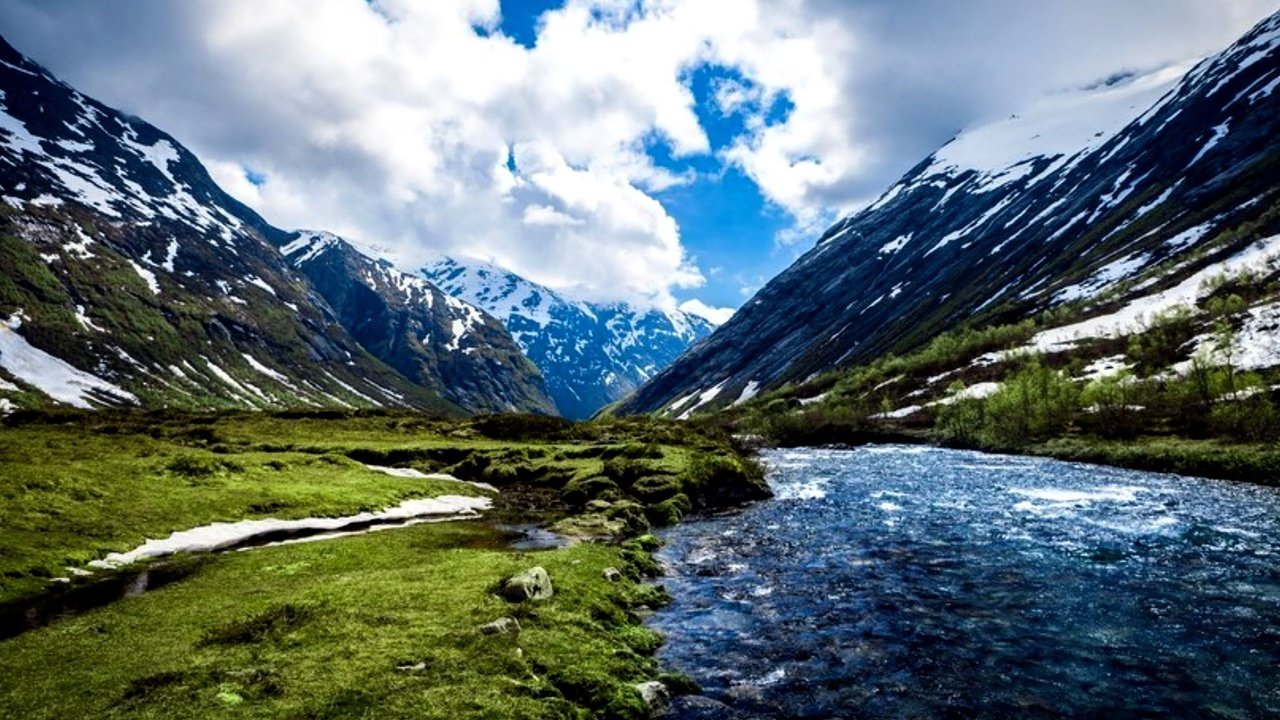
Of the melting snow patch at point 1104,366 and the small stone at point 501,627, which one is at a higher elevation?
the melting snow patch at point 1104,366

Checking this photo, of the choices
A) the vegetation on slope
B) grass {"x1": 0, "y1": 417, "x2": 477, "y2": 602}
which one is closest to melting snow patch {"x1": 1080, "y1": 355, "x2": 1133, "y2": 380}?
the vegetation on slope

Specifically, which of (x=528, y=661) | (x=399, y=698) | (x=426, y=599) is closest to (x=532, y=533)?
(x=426, y=599)

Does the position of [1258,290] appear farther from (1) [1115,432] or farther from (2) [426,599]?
(2) [426,599]

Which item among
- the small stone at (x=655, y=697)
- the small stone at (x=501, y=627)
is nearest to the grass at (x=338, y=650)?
the small stone at (x=501, y=627)

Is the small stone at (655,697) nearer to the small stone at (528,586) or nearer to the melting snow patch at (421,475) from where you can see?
the small stone at (528,586)

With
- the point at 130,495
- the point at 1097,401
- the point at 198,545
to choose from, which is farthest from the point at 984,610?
the point at 1097,401

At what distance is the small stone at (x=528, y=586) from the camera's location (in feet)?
78.4

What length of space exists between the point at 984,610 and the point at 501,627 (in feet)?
60.1

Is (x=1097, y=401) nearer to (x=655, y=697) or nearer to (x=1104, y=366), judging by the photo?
(x=1104, y=366)

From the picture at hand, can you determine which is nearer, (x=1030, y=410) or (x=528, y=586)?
(x=528, y=586)

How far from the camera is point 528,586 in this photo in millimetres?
24172

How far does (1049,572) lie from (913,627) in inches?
441

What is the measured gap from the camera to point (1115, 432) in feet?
293

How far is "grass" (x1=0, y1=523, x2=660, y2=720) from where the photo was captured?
15188mm
